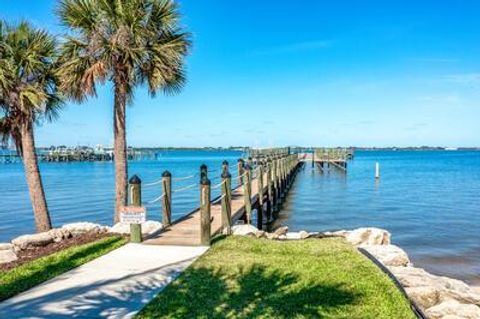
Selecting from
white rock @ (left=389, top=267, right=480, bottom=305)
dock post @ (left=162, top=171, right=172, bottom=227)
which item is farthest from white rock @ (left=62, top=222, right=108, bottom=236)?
white rock @ (left=389, top=267, right=480, bottom=305)

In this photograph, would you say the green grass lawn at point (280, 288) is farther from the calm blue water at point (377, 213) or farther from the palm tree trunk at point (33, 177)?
the calm blue water at point (377, 213)

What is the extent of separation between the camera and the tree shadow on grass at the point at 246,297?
209 inches

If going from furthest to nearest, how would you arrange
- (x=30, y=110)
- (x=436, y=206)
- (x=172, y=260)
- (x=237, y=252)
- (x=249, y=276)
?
(x=436, y=206)
(x=30, y=110)
(x=237, y=252)
(x=172, y=260)
(x=249, y=276)

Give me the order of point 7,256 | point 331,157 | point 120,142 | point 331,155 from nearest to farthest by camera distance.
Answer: point 7,256 → point 120,142 → point 331,157 → point 331,155

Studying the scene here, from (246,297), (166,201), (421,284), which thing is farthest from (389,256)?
(166,201)

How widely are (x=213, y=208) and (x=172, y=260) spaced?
6.45 meters

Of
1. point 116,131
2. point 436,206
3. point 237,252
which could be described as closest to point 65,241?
point 116,131

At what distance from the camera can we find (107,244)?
9234mm

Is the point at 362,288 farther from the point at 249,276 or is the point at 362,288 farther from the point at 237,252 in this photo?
the point at 237,252

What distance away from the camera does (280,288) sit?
632 centimetres

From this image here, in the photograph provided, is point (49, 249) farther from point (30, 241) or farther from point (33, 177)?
point (33, 177)

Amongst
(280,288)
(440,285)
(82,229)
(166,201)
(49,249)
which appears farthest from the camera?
(82,229)

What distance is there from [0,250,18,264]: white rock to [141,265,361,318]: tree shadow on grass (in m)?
3.89

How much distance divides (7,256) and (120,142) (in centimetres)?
446
